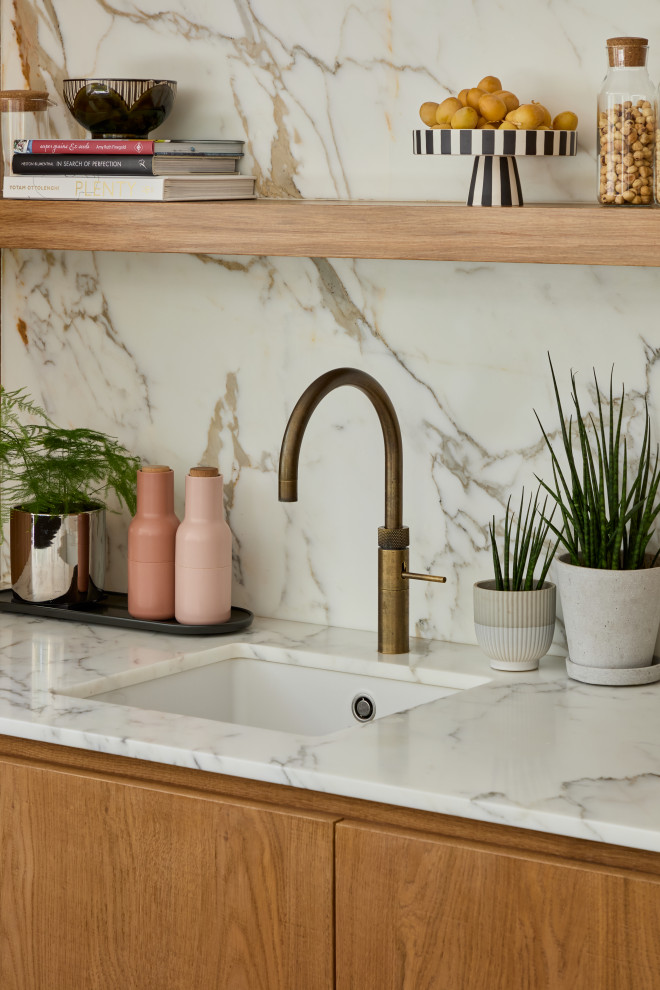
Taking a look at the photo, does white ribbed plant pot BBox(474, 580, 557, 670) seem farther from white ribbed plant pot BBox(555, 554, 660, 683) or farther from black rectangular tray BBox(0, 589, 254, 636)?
black rectangular tray BBox(0, 589, 254, 636)

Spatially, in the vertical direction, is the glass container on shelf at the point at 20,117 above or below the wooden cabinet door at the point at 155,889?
above

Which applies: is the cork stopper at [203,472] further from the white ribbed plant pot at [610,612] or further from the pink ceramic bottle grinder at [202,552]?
the white ribbed plant pot at [610,612]

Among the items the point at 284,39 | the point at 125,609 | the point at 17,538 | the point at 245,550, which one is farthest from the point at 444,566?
the point at 284,39

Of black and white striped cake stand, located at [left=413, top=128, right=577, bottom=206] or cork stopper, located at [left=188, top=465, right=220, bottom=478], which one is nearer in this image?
black and white striped cake stand, located at [left=413, top=128, right=577, bottom=206]

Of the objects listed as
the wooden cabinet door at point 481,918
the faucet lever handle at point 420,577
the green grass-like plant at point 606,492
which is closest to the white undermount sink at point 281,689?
the faucet lever handle at point 420,577

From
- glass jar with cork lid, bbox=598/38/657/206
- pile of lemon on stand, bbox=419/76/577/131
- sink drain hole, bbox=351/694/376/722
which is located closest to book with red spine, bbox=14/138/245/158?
pile of lemon on stand, bbox=419/76/577/131

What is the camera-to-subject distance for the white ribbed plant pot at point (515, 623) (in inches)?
68.6

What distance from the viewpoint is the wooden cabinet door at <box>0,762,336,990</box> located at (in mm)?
1377

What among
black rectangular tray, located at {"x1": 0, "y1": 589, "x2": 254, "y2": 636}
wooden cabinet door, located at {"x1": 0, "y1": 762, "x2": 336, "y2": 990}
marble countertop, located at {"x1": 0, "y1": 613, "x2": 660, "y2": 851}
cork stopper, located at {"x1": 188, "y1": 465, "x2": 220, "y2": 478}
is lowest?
wooden cabinet door, located at {"x1": 0, "y1": 762, "x2": 336, "y2": 990}

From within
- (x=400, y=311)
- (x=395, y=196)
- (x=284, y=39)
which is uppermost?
(x=284, y=39)

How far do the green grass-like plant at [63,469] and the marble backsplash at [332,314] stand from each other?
66mm

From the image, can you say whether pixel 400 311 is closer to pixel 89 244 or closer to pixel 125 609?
pixel 89 244

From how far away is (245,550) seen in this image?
2.10 meters

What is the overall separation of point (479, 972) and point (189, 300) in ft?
3.82
